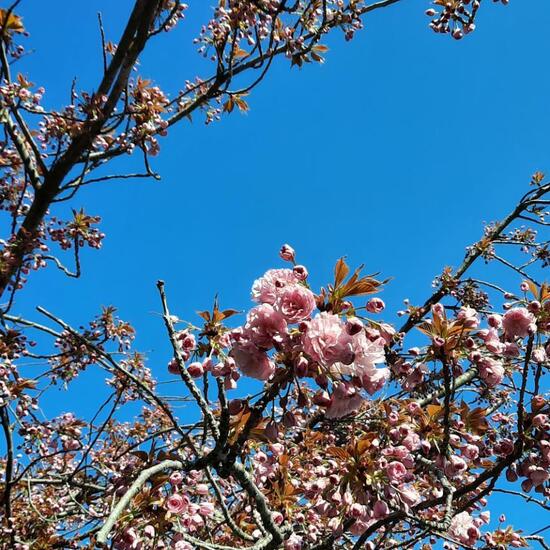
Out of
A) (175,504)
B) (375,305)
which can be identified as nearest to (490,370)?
(375,305)

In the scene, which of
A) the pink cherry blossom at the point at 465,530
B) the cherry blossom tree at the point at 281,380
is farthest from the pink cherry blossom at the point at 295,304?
the pink cherry blossom at the point at 465,530

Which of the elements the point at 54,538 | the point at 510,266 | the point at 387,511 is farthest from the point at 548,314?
the point at 54,538

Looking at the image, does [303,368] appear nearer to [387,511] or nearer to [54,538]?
[387,511]

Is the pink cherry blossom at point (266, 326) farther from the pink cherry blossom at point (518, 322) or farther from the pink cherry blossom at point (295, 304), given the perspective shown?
the pink cherry blossom at point (518, 322)

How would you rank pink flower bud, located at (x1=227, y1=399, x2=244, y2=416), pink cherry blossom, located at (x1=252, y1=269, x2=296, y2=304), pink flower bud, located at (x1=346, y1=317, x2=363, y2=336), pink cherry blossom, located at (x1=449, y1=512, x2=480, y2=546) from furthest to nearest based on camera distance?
pink cherry blossom, located at (x1=449, y1=512, x2=480, y2=546)
pink flower bud, located at (x1=227, y1=399, x2=244, y2=416)
pink cherry blossom, located at (x1=252, y1=269, x2=296, y2=304)
pink flower bud, located at (x1=346, y1=317, x2=363, y2=336)

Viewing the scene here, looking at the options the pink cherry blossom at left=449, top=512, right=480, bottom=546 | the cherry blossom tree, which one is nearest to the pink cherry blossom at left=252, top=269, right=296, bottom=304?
the cherry blossom tree

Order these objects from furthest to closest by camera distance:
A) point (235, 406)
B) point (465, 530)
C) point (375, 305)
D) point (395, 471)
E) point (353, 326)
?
point (465, 530) < point (395, 471) < point (235, 406) < point (375, 305) < point (353, 326)

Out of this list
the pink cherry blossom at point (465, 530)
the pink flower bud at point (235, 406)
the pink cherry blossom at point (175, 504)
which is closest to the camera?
the pink flower bud at point (235, 406)

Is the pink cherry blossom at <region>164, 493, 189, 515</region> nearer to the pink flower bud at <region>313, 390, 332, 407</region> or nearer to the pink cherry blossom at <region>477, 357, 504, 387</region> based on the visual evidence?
the pink flower bud at <region>313, 390, 332, 407</region>

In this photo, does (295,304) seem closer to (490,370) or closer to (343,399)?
(343,399)

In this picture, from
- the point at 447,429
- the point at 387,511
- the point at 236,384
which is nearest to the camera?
the point at 236,384

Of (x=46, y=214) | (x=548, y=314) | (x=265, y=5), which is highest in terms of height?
(x=265, y=5)

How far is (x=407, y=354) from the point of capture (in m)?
2.03

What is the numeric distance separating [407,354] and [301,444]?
5.16 feet
